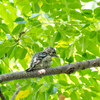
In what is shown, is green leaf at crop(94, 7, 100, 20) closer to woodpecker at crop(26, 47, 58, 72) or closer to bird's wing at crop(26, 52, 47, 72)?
woodpecker at crop(26, 47, 58, 72)

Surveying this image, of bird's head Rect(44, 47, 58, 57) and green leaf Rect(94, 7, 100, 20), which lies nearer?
green leaf Rect(94, 7, 100, 20)

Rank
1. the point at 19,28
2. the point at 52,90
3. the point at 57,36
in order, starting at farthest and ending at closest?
the point at 57,36
the point at 19,28
the point at 52,90

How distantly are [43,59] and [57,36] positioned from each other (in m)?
0.44

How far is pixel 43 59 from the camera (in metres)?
3.15

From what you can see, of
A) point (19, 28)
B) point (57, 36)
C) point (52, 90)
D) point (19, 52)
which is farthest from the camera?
point (19, 52)

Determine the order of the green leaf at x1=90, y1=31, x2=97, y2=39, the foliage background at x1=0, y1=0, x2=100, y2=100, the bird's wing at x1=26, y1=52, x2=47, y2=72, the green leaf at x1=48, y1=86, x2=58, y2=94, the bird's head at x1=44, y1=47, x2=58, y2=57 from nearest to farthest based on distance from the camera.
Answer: the green leaf at x1=48, y1=86, x2=58, y2=94 < the foliage background at x1=0, y1=0, x2=100, y2=100 < the green leaf at x1=90, y1=31, x2=97, y2=39 < the bird's wing at x1=26, y1=52, x2=47, y2=72 < the bird's head at x1=44, y1=47, x2=58, y2=57

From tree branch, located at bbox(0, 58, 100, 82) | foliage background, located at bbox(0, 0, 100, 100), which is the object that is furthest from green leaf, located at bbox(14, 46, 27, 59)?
tree branch, located at bbox(0, 58, 100, 82)

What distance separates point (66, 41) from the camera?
303 cm

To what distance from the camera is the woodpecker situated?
117 inches

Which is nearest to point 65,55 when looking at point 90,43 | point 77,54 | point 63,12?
point 77,54

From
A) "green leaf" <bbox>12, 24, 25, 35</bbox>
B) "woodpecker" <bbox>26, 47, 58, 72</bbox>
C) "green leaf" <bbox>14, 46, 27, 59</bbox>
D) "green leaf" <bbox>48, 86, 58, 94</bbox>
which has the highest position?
"green leaf" <bbox>12, 24, 25, 35</bbox>

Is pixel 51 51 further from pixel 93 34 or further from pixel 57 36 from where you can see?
pixel 93 34

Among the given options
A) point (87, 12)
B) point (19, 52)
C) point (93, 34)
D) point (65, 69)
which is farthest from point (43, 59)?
point (87, 12)

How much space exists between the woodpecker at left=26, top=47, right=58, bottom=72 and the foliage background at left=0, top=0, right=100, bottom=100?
0.30 ft
